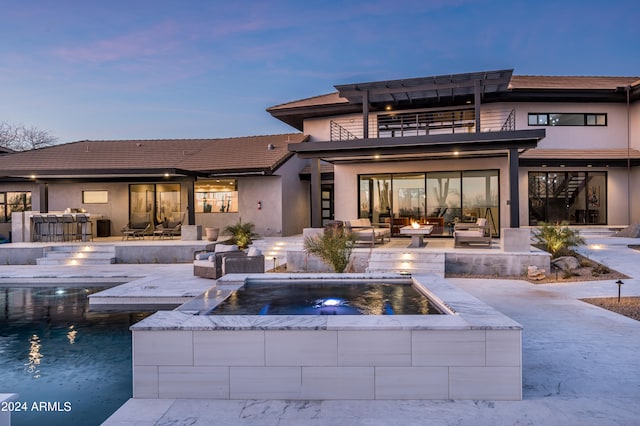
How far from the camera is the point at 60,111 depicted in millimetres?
36781

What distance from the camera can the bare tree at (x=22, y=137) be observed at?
39062mm

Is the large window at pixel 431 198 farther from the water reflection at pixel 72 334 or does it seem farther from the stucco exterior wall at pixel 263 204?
the water reflection at pixel 72 334

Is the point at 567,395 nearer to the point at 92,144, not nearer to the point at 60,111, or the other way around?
the point at 92,144

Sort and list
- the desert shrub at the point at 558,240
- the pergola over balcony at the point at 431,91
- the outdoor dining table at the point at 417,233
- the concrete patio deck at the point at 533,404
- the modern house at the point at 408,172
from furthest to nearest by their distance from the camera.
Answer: the modern house at the point at 408,172
the pergola over balcony at the point at 431,91
the outdoor dining table at the point at 417,233
the desert shrub at the point at 558,240
the concrete patio deck at the point at 533,404

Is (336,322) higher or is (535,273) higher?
(336,322)

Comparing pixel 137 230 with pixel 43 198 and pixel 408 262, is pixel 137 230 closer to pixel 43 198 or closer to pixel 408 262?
pixel 43 198

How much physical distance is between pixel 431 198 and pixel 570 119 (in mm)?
6489

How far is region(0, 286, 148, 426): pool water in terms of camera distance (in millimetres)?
4203

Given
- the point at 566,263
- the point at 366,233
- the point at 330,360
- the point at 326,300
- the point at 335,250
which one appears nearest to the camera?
the point at 330,360

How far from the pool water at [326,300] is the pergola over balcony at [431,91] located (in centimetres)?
815

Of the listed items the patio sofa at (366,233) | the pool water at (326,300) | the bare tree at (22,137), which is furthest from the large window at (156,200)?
the bare tree at (22,137)

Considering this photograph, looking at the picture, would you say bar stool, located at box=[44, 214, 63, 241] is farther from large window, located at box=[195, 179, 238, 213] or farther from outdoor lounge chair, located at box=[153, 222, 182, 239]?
large window, located at box=[195, 179, 238, 213]

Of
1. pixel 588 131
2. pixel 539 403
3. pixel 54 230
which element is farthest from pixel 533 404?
pixel 54 230

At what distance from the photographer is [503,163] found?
16234mm
